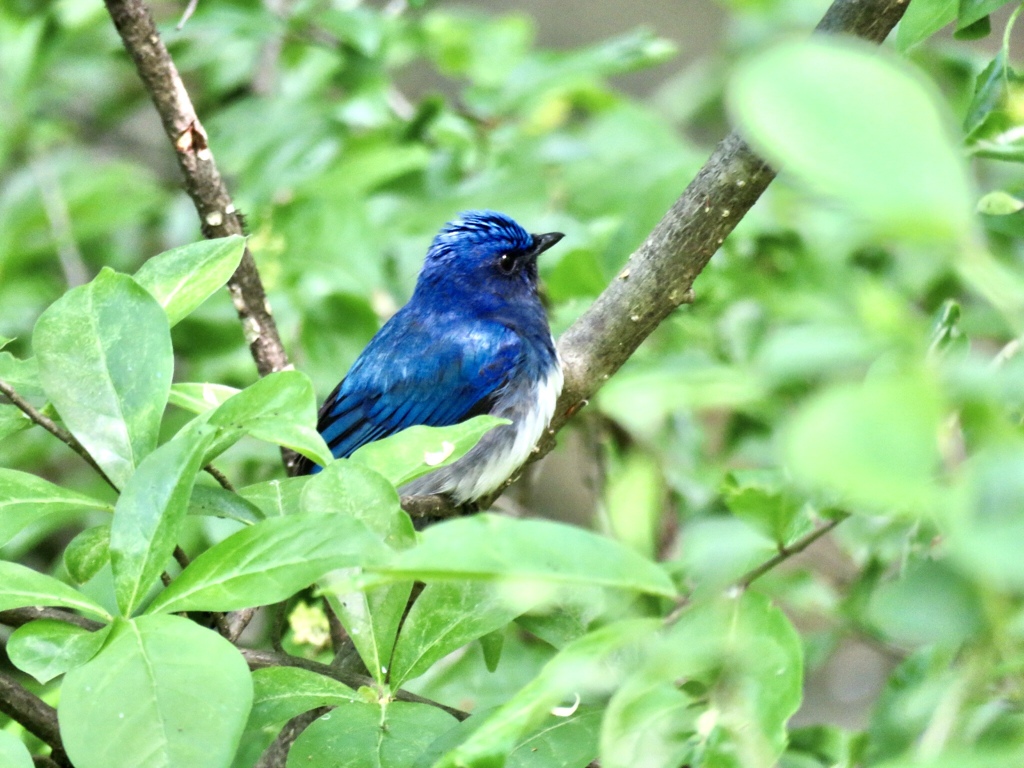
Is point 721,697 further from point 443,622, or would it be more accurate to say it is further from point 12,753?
point 12,753

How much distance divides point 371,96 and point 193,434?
9.50 ft

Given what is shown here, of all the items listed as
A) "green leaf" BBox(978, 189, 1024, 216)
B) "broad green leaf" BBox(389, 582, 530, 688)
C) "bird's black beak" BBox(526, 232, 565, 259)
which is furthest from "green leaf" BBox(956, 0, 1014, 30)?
"bird's black beak" BBox(526, 232, 565, 259)

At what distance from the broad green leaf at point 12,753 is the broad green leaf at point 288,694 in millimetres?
301

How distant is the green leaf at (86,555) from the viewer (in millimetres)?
1800

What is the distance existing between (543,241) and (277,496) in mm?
2443

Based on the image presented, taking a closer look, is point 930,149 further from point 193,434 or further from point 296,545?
point 193,434

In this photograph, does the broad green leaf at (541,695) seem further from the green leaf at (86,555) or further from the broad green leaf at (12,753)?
the green leaf at (86,555)

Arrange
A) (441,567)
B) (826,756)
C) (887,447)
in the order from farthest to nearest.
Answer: (826,756) < (441,567) < (887,447)

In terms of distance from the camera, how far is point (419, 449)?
1.49 metres

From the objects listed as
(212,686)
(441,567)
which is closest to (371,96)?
(212,686)

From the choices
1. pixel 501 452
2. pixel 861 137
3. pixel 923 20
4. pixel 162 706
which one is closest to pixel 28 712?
pixel 162 706

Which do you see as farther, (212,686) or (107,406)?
(107,406)

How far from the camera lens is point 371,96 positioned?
13.5 ft

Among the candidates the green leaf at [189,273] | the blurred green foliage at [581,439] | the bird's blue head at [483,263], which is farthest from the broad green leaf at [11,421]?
the bird's blue head at [483,263]
